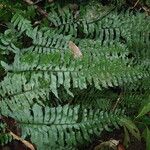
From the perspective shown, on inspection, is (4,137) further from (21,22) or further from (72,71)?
(21,22)

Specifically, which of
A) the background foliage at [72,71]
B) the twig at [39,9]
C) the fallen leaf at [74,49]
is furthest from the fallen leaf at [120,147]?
the twig at [39,9]

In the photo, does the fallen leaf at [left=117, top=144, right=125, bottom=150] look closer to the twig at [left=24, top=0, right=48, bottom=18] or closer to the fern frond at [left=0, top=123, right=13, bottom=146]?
the fern frond at [left=0, top=123, right=13, bottom=146]

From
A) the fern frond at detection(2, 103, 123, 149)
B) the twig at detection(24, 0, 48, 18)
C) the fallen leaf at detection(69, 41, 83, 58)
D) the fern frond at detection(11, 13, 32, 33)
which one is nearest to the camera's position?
the fern frond at detection(2, 103, 123, 149)

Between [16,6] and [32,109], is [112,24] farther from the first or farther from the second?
[32,109]

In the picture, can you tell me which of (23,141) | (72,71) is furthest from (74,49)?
(23,141)

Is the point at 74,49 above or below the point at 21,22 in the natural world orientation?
below

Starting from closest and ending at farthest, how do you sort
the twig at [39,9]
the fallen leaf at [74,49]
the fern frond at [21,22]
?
the fallen leaf at [74,49] → the fern frond at [21,22] → the twig at [39,9]

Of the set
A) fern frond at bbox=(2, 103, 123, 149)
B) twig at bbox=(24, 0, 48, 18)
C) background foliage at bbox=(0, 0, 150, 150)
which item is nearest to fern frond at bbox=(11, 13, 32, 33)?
background foliage at bbox=(0, 0, 150, 150)

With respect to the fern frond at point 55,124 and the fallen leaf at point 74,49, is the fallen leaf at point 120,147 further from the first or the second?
the fallen leaf at point 74,49

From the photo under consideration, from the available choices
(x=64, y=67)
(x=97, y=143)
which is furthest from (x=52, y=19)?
(x=97, y=143)

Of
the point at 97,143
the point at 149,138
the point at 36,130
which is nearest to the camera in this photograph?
the point at 36,130

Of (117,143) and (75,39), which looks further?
(75,39)
